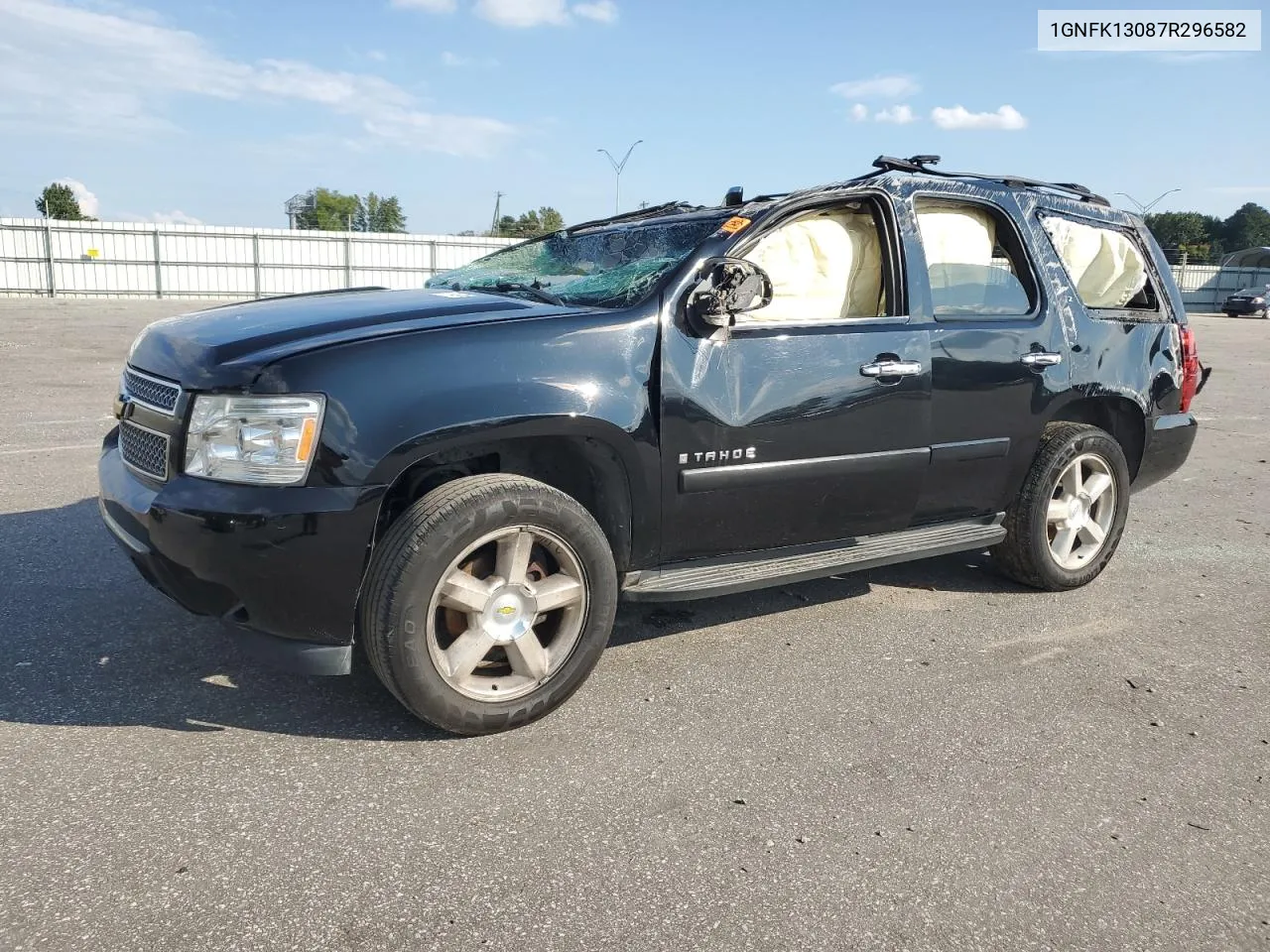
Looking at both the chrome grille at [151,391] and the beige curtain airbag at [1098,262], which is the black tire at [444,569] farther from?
the beige curtain airbag at [1098,262]

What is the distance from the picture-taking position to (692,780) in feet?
9.20

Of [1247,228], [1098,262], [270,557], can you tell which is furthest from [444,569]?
[1247,228]

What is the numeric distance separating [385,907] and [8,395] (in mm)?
9368

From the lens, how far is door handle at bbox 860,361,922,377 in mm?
3701

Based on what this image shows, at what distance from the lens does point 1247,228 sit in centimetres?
11481

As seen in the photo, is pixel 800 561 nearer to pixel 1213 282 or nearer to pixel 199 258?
pixel 199 258

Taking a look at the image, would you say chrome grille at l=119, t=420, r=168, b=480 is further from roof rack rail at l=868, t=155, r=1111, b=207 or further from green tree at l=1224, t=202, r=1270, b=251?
green tree at l=1224, t=202, r=1270, b=251

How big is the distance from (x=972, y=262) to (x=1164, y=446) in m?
1.59

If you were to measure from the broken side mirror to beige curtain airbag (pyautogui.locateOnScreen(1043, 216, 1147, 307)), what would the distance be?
6.47ft

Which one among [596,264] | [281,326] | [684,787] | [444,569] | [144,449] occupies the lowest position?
[684,787]

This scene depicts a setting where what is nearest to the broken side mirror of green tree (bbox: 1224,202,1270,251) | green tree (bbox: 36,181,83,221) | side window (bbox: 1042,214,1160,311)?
side window (bbox: 1042,214,1160,311)

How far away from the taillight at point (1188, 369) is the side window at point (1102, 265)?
0.24 meters

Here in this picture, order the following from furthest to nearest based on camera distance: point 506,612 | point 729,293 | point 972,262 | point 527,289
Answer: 1. point 972,262
2. point 527,289
3. point 729,293
4. point 506,612

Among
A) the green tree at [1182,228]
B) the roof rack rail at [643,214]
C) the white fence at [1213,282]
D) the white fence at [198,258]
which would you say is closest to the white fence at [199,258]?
the white fence at [198,258]
